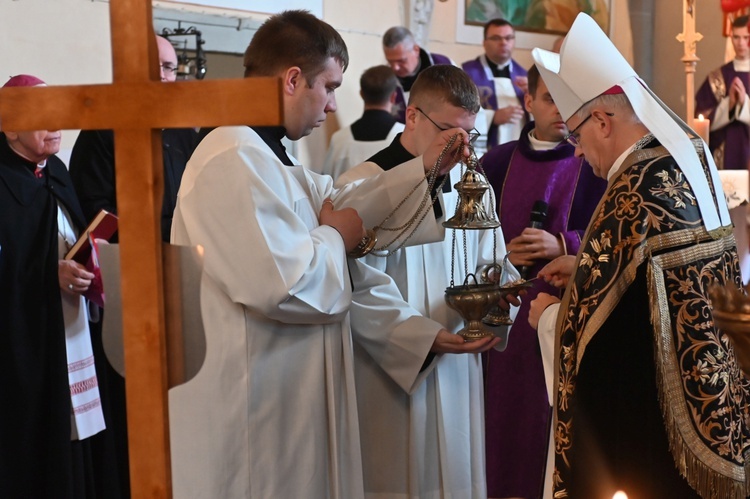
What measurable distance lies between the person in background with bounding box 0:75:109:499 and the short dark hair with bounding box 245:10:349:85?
1460mm

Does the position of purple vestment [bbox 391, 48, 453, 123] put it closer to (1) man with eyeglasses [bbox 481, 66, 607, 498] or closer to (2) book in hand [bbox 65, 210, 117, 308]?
(1) man with eyeglasses [bbox 481, 66, 607, 498]

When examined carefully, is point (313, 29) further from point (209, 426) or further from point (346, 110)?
point (346, 110)

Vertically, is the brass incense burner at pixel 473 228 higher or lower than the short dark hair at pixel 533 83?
lower

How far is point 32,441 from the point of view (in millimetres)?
4094

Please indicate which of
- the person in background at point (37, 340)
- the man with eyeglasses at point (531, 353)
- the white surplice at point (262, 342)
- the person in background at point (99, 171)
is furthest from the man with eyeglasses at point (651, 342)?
the person in background at point (99, 171)

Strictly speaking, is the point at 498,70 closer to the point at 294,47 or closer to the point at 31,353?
the point at 31,353

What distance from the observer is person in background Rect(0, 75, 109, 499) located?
4078 mm

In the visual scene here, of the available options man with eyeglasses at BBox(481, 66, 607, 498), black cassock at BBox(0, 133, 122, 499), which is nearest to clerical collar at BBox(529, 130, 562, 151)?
man with eyeglasses at BBox(481, 66, 607, 498)

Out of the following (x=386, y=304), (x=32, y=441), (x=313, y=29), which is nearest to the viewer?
(x=313, y=29)

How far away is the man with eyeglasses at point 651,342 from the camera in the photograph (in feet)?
8.77

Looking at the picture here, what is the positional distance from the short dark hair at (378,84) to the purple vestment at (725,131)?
3.36m

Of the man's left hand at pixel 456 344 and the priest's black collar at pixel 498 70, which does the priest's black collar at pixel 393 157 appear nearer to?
the man's left hand at pixel 456 344

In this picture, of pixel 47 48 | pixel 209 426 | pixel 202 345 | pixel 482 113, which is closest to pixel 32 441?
pixel 209 426

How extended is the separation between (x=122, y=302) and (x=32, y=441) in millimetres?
2143
